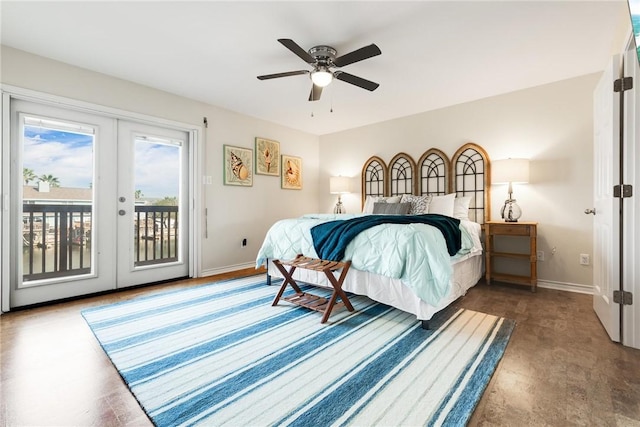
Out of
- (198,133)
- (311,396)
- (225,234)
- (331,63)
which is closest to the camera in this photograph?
(311,396)

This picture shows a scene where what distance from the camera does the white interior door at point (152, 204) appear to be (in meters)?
3.28

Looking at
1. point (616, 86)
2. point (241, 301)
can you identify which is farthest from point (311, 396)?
point (616, 86)

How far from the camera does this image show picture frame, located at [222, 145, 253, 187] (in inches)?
163

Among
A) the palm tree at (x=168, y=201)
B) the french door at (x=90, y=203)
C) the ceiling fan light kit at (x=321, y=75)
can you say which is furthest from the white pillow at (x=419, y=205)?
the palm tree at (x=168, y=201)

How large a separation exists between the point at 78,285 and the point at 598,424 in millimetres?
4104

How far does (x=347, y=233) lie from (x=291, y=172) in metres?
2.94

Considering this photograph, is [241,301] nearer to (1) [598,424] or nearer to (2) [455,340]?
(2) [455,340]

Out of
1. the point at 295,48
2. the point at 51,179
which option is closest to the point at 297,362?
the point at 295,48

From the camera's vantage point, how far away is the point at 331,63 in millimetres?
2475

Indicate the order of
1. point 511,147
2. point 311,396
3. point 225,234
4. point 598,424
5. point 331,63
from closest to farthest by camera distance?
point 598,424
point 311,396
point 331,63
point 511,147
point 225,234

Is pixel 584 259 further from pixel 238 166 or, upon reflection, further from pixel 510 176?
pixel 238 166

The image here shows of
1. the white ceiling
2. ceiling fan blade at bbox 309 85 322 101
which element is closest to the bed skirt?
ceiling fan blade at bbox 309 85 322 101

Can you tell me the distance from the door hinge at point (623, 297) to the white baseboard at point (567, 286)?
4.68 ft

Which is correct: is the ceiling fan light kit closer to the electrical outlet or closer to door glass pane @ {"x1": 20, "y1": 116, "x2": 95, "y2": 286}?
door glass pane @ {"x1": 20, "y1": 116, "x2": 95, "y2": 286}
